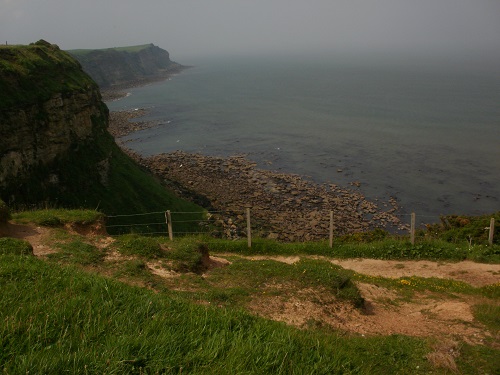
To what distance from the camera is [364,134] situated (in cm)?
7069

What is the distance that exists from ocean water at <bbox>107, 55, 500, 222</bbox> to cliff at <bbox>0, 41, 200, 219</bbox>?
2466 centimetres

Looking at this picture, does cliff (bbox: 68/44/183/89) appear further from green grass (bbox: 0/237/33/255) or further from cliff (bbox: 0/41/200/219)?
green grass (bbox: 0/237/33/255)

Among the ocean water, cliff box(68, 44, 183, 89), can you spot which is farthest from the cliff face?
cliff box(68, 44, 183, 89)

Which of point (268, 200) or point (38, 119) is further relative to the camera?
point (268, 200)

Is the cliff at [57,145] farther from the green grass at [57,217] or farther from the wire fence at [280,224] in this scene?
the green grass at [57,217]

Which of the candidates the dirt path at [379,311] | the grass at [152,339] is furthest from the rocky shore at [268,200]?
the grass at [152,339]

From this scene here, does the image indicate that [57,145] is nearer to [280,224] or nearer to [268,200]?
[280,224]

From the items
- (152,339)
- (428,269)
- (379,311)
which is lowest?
(428,269)

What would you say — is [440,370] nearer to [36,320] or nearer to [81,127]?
[36,320]

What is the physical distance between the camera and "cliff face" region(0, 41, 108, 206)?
28328 mm

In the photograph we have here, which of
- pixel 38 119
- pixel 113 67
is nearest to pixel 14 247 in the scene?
pixel 38 119

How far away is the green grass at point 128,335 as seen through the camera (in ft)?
13.9

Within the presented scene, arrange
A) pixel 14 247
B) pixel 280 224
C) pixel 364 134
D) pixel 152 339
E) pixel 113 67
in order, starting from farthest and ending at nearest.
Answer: pixel 113 67
pixel 364 134
pixel 280 224
pixel 14 247
pixel 152 339

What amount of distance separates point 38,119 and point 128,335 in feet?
103
